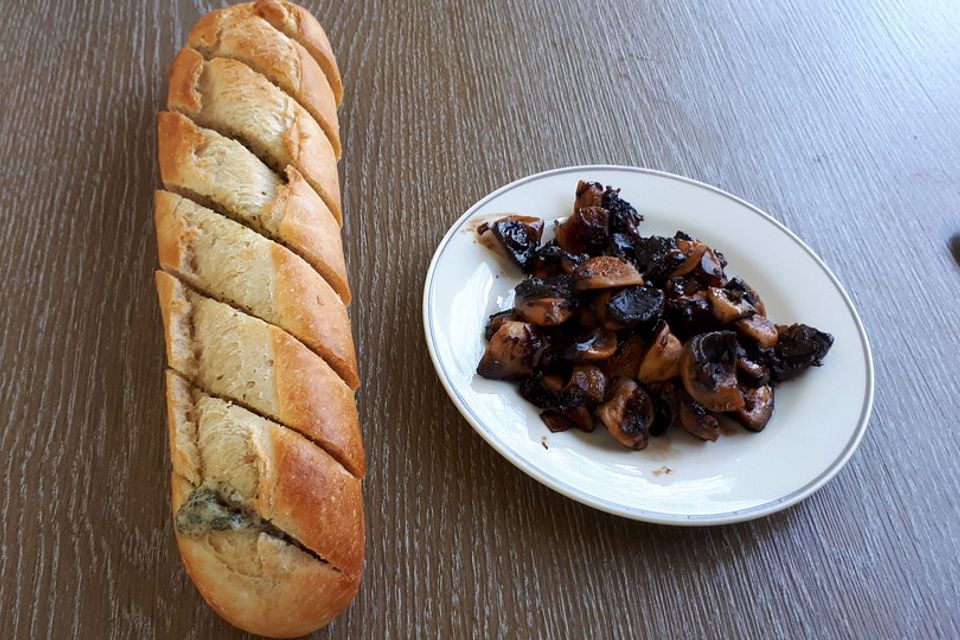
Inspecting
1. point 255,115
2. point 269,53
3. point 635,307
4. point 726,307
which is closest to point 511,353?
point 635,307

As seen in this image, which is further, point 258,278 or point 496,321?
point 496,321

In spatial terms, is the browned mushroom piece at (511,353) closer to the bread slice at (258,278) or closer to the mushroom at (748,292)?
the bread slice at (258,278)

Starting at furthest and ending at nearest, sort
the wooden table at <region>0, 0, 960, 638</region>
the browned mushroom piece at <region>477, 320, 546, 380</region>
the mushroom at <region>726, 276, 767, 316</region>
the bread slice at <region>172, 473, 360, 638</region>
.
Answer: the mushroom at <region>726, 276, 767, 316</region>
the browned mushroom piece at <region>477, 320, 546, 380</region>
the wooden table at <region>0, 0, 960, 638</region>
the bread slice at <region>172, 473, 360, 638</region>

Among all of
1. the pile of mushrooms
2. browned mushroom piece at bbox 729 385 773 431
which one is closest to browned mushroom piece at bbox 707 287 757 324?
the pile of mushrooms

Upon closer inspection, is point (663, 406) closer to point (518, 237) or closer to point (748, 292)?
point (748, 292)

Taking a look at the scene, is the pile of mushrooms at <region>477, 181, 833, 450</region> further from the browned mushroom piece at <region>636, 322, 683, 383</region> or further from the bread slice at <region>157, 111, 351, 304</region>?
the bread slice at <region>157, 111, 351, 304</region>

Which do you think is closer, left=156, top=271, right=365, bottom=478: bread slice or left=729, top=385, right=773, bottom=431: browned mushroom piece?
left=156, top=271, right=365, bottom=478: bread slice
